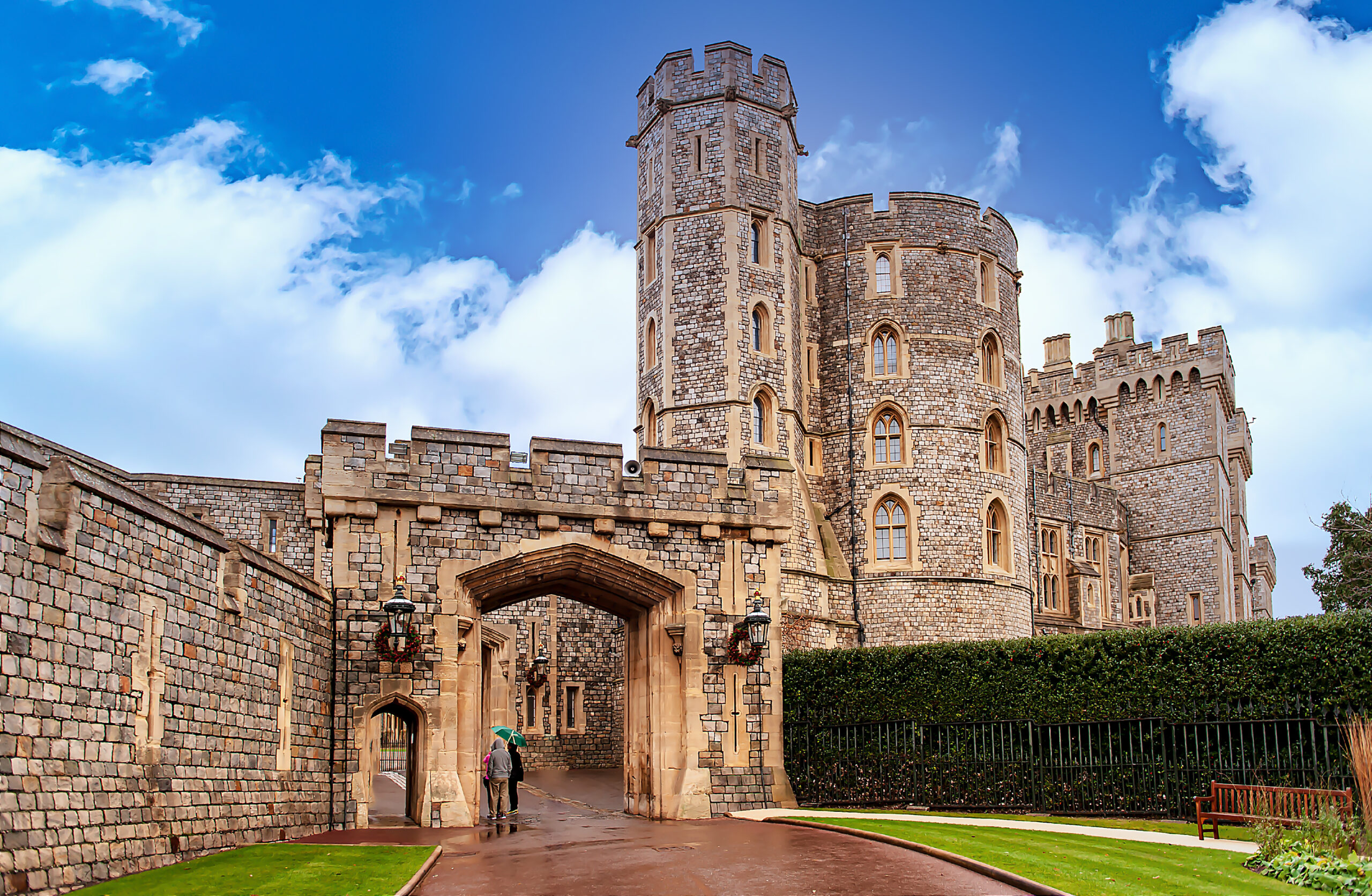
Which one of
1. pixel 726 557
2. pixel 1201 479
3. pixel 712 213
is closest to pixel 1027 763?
pixel 726 557

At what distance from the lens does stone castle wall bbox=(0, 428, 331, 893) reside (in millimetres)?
8523

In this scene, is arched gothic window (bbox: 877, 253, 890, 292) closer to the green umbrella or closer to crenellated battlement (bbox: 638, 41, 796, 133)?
crenellated battlement (bbox: 638, 41, 796, 133)

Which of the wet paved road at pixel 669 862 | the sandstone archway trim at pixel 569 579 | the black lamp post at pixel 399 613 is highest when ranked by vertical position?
the sandstone archway trim at pixel 569 579

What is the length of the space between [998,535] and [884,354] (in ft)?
19.0

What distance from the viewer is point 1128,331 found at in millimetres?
54906

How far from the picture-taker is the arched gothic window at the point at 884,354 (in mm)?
32562

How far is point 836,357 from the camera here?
109 feet

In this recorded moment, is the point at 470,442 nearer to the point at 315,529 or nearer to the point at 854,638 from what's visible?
the point at 315,529

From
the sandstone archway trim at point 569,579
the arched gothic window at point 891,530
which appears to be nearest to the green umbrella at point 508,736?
the sandstone archway trim at point 569,579

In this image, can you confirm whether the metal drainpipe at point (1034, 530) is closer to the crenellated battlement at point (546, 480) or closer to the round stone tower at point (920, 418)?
the round stone tower at point (920, 418)

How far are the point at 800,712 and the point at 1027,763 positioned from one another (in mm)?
3515

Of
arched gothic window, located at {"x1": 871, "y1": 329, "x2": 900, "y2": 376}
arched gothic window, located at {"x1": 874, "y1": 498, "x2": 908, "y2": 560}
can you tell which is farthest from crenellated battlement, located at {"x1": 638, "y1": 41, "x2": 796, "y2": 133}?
arched gothic window, located at {"x1": 874, "y1": 498, "x2": 908, "y2": 560}

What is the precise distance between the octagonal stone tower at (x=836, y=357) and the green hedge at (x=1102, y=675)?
10387mm

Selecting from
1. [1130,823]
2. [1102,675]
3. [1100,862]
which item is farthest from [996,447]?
[1100,862]
